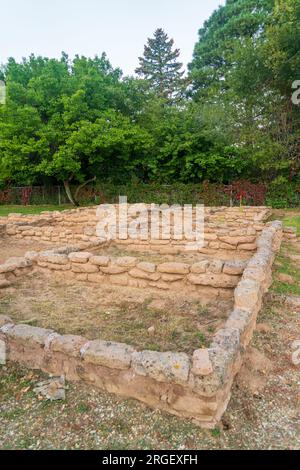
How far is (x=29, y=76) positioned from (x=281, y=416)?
19368 mm

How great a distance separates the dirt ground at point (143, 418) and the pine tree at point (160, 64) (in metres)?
31.4

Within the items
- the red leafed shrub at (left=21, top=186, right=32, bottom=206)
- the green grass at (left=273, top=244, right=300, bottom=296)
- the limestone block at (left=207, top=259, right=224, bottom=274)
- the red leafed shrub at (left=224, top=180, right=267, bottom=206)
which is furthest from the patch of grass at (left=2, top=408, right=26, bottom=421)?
the red leafed shrub at (left=21, top=186, right=32, bottom=206)

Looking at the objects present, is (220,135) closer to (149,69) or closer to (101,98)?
(101,98)

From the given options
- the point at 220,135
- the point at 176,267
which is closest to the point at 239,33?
the point at 220,135

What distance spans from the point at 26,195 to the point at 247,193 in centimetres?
1271

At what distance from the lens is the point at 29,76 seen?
1645 cm

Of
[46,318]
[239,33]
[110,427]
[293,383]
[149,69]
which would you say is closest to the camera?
[110,427]

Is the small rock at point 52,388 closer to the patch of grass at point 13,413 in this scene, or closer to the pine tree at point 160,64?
the patch of grass at point 13,413

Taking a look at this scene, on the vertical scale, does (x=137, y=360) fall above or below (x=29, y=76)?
below

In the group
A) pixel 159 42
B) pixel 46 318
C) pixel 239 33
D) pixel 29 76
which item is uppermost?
pixel 159 42

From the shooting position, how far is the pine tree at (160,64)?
99.8 feet

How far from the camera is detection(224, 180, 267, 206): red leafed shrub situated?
1473 centimetres

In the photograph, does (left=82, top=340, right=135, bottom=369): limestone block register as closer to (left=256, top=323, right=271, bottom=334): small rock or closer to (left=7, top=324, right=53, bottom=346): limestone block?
(left=7, top=324, right=53, bottom=346): limestone block

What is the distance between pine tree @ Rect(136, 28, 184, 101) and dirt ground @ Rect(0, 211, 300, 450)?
3143 centimetres
